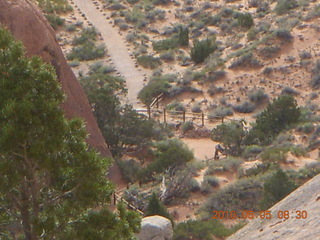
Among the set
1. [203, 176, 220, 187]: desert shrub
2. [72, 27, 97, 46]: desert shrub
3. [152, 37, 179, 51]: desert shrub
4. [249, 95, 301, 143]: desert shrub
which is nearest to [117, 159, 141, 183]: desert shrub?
[203, 176, 220, 187]: desert shrub

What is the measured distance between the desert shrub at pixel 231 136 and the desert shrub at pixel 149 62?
11.3 metres

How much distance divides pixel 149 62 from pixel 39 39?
60.3ft

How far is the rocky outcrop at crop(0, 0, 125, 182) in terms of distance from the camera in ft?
57.1

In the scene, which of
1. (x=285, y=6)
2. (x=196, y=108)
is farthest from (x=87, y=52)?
(x=285, y=6)

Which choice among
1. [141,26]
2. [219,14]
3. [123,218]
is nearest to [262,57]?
[219,14]

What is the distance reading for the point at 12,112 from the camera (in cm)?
722

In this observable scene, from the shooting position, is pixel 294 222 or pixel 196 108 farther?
pixel 196 108

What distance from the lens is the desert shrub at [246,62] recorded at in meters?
31.7

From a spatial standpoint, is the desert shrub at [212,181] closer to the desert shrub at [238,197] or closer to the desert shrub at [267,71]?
the desert shrub at [238,197]

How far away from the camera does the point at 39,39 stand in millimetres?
17750

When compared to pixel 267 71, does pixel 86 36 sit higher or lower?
lower

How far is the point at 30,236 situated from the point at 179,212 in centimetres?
904

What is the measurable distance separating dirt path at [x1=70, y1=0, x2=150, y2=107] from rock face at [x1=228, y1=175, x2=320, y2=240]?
20474 millimetres

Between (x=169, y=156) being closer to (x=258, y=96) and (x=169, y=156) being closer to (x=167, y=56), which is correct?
(x=258, y=96)
